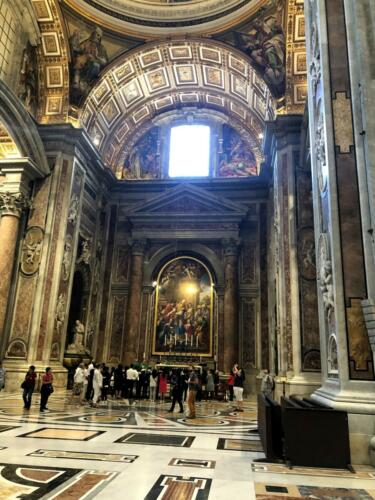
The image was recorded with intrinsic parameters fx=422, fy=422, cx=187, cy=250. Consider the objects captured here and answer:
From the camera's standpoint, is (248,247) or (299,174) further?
(248,247)

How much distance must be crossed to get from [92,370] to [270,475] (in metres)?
7.11

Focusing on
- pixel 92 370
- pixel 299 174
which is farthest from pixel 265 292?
pixel 92 370

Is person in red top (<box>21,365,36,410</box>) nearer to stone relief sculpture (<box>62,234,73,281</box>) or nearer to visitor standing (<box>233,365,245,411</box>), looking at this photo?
visitor standing (<box>233,365,245,411</box>)

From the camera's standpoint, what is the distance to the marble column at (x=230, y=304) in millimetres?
16344

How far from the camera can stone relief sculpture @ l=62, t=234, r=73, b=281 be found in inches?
560

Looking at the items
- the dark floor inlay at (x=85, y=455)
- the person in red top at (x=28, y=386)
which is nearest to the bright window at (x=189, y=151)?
the person in red top at (x=28, y=386)

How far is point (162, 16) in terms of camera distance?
15984mm

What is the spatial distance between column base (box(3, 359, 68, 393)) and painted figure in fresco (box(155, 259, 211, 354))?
4.82m

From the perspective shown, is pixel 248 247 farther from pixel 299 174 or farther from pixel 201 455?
pixel 201 455

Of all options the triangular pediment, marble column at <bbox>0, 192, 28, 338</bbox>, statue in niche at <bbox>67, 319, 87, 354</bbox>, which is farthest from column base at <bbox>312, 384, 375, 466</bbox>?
the triangular pediment

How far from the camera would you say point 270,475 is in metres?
4.13

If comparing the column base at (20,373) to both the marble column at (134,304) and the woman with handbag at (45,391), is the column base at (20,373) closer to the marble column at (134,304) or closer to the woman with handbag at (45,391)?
the marble column at (134,304)

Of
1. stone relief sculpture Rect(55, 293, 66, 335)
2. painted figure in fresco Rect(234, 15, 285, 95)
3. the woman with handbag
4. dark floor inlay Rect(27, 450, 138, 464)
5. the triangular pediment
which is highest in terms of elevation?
painted figure in fresco Rect(234, 15, 285, 95)

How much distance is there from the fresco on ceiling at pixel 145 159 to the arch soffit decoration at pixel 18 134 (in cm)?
606
